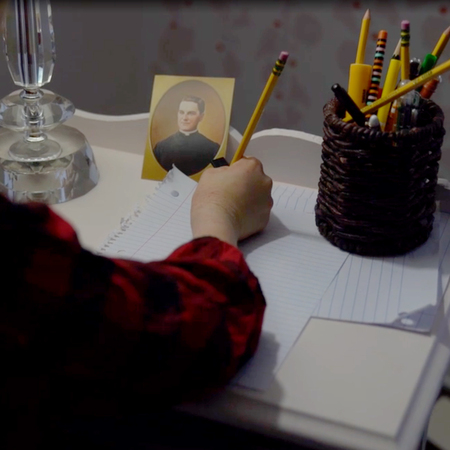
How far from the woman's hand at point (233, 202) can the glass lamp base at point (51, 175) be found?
0.17 metres

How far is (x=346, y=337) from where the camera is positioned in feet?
1.78

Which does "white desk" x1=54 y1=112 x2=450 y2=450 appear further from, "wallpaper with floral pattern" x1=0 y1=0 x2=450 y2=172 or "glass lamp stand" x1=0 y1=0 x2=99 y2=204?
"wallpaper with floral pattern" x1=0 y1=0 x2=450 y2=172

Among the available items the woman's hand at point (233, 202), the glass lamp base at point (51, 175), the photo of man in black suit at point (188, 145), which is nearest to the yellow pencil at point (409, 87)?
the woman's hand at point (233, 202)

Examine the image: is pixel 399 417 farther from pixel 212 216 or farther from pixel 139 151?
pixel 139 151

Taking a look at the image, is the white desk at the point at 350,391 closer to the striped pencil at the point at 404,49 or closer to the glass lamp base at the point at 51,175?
the striped pencil at the point at 404,49

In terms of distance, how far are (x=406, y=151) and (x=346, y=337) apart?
0.55 ft

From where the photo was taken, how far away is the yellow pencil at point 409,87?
574 mm

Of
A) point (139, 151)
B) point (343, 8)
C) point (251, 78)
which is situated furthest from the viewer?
point (251, 78)

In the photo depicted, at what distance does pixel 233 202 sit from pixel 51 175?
0.23 meters

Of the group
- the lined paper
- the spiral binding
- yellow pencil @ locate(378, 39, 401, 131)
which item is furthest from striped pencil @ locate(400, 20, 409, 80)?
the spiral binding

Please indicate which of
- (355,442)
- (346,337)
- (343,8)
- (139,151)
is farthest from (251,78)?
(355,442)

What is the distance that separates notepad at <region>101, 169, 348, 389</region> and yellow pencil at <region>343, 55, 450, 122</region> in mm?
139

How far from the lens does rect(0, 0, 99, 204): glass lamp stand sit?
0.72m

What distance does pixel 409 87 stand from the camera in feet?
1.95
